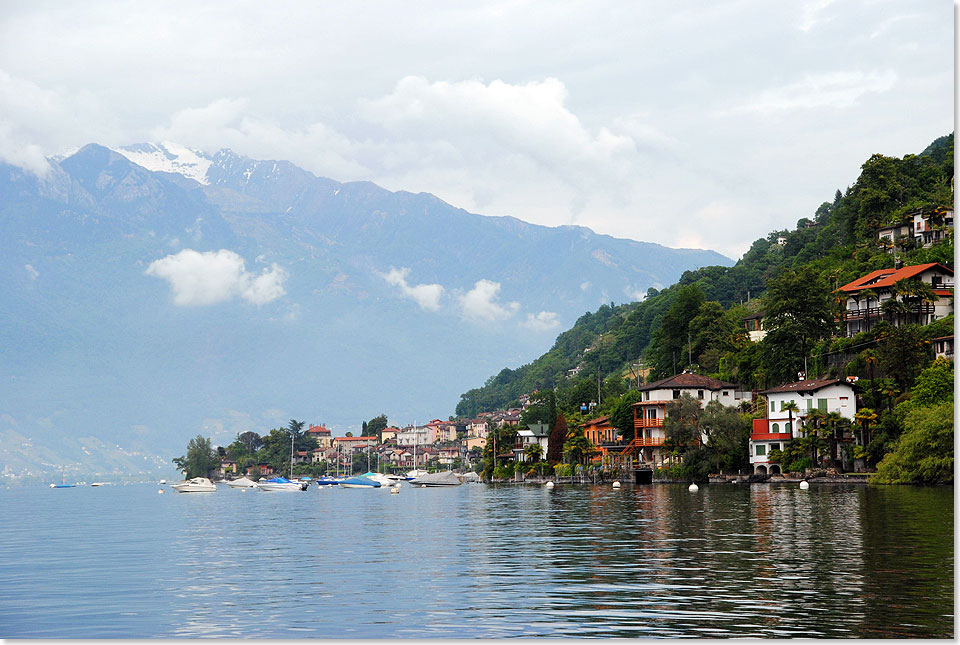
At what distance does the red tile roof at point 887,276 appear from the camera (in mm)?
85938

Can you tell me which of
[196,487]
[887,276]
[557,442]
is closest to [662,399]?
[887,276]

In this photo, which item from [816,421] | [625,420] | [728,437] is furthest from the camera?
[625,420]

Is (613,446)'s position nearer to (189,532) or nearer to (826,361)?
(826,361)

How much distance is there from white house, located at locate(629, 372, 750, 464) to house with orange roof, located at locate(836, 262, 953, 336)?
13585 millimetres

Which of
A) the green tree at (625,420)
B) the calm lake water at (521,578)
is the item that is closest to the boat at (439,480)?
the green tree at (625,420)

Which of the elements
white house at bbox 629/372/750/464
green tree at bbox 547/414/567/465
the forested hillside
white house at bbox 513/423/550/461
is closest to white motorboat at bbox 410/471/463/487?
white house at bbox 513/423/550/461

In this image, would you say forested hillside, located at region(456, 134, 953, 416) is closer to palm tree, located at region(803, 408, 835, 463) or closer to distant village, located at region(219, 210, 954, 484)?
distant village, located at region(219, 210, 954, 484)

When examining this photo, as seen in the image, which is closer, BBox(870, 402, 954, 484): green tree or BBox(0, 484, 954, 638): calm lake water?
BBox(0, 484, 954, 638): calm lake water

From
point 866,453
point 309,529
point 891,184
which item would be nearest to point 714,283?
point 891,184

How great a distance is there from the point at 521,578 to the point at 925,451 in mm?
42185

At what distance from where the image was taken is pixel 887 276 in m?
89.7

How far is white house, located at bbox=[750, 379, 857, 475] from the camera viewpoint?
80.6 meters

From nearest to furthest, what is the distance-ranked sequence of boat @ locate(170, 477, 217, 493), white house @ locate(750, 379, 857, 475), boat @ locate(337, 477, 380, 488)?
white house @ locate(750, 379, 857, 475) < boat @ locate(170, 477, 217, 493) < boat @ locate(337, 477, 380, 488)

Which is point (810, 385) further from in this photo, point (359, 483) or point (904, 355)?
point (359, 483)
